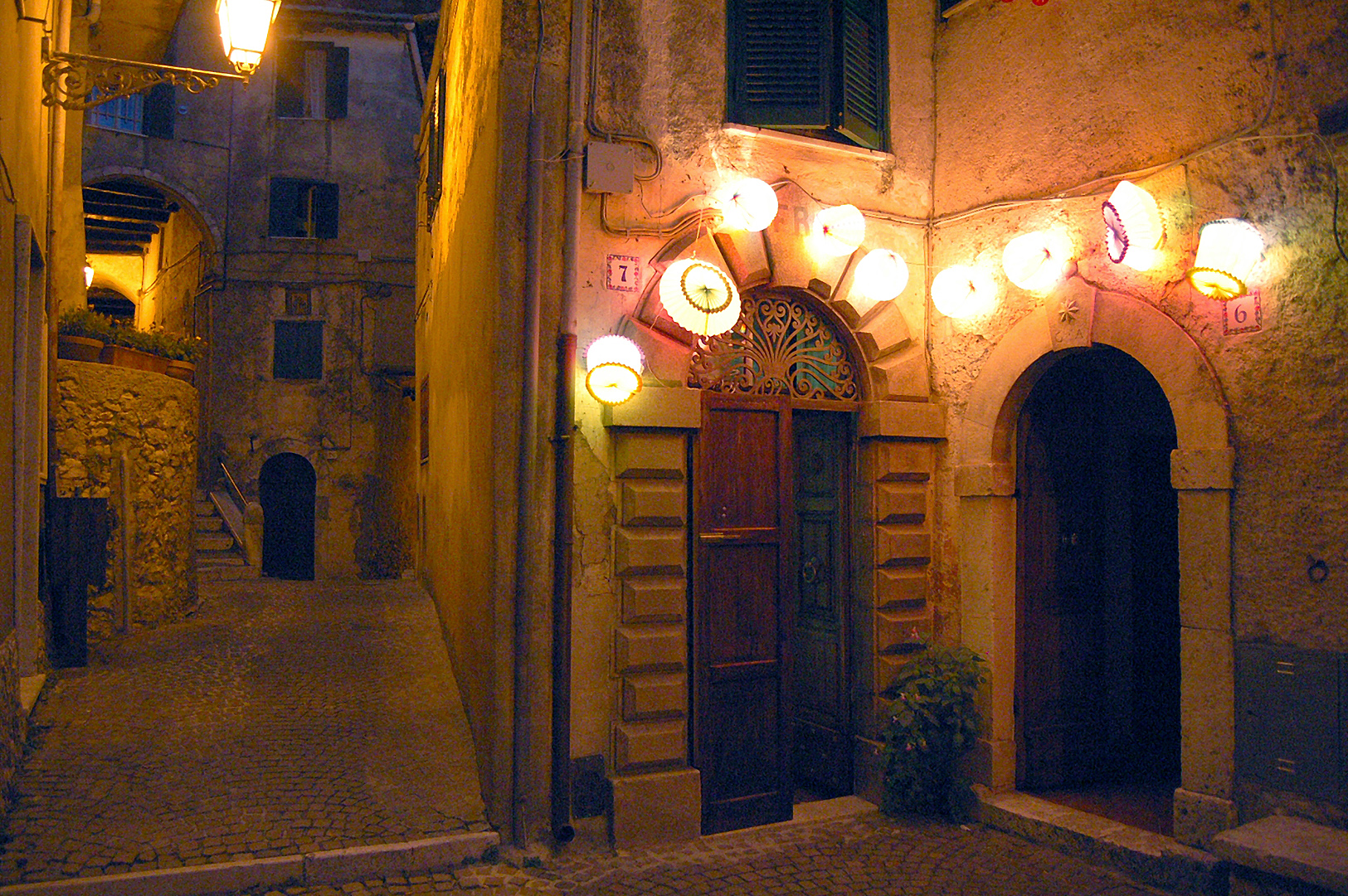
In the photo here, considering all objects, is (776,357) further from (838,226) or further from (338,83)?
(338,83)

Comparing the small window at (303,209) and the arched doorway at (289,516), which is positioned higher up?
the small window at (303,209)

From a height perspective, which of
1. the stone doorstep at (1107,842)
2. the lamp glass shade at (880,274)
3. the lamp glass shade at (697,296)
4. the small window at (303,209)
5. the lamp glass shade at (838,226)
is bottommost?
the stone doorstep at (1107,842)

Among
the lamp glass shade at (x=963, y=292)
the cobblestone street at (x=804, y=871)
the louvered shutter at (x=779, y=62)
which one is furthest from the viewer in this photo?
the lamp glass shade at (x=963, y=292)

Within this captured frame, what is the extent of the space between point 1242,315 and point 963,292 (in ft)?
5.95

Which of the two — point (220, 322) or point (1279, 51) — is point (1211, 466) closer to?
point (1279, 51)

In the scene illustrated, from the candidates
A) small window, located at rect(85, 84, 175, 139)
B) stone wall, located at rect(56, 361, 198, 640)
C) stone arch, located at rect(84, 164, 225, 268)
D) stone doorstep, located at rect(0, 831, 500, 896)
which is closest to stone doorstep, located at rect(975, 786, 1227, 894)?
stone doorstep, located at rect(0, 831, 500, 896)

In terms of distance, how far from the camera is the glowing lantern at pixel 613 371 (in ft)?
17.7

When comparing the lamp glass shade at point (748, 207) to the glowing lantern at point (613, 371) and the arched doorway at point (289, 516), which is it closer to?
the glowing lantern at point (613, 371)

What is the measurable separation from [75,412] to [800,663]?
6751mm

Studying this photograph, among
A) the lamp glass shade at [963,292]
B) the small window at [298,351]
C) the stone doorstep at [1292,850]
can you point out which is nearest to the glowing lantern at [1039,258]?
the lamp glass shade at [963,292]

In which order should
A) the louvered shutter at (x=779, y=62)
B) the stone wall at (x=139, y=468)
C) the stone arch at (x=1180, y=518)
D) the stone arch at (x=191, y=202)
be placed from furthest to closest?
1. the stone arch at (x=191, y=202)
2. the stone wall at (x=139, y=468)
3. the louvered shutter at (x=779, y=62)
4. the stone arch at (x=1180, y=518)

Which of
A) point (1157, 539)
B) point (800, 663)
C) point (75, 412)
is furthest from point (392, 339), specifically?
point (1157, 539)

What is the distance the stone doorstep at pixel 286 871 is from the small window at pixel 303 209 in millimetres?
16838

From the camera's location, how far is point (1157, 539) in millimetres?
7473
